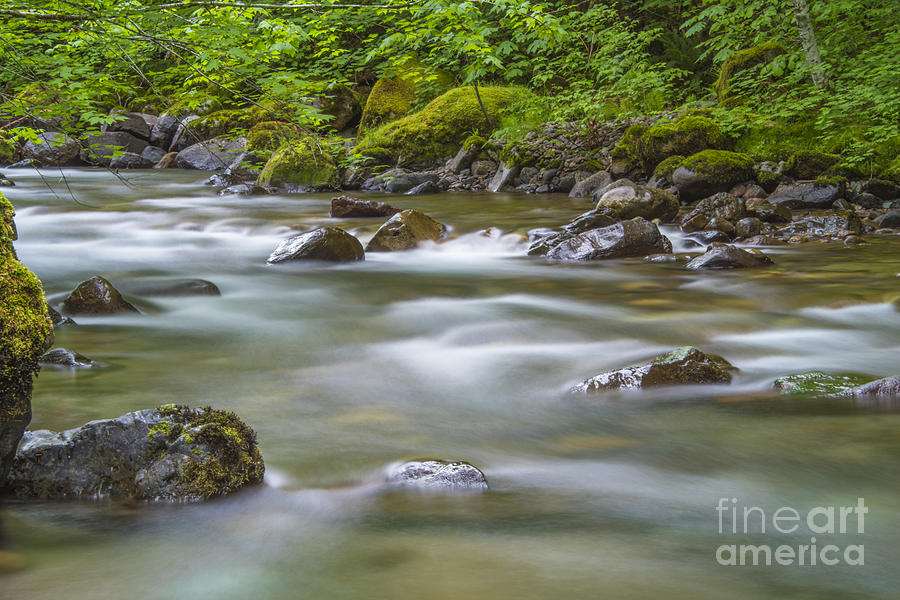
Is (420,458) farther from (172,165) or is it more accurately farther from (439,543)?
(172,165)

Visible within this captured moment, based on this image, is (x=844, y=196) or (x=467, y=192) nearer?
(x=844, y=196)

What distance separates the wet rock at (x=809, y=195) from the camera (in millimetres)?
10266

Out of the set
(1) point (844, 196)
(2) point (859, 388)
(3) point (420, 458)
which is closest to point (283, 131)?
(3) point (420, 458)

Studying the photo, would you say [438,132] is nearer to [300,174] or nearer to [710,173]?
[300,174]

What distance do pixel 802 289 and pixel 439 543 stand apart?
5420mm

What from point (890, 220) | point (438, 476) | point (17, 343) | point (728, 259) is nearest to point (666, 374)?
point (438, 476)

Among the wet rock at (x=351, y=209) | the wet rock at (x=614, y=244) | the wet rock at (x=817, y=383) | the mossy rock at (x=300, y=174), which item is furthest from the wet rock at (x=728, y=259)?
the mossy rock at (x=300, y=174)

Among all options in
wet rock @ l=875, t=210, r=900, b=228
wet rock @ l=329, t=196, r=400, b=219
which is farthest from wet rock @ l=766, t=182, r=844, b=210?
wet rock @ l=329, t=196, r=400, b=219

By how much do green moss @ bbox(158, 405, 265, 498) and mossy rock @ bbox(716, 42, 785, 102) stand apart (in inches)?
495

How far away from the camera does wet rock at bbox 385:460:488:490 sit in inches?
116

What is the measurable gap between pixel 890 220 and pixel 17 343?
9987 millimetres

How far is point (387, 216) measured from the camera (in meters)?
11.5

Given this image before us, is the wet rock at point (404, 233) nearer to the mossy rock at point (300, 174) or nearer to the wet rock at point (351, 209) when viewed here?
the wet rock at point (351, 209)

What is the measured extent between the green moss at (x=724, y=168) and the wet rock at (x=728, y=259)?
3543 millimetres
